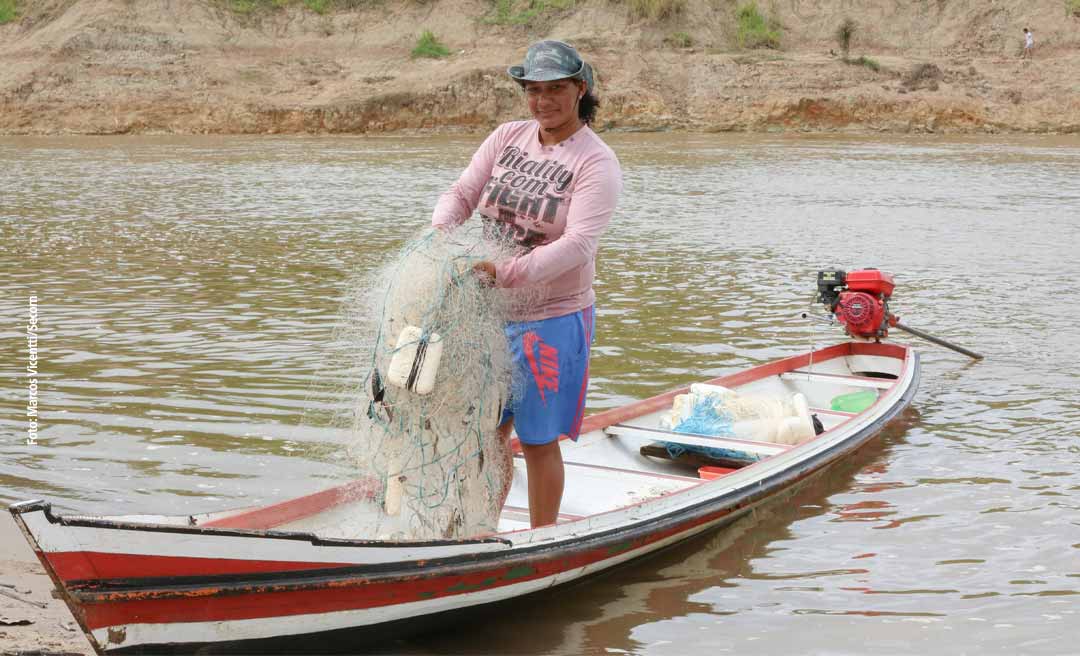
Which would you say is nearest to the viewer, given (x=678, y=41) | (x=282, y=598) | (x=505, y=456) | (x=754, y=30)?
(x=282, y=598)

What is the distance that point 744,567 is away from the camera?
541 cm

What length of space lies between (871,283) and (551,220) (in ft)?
15.5

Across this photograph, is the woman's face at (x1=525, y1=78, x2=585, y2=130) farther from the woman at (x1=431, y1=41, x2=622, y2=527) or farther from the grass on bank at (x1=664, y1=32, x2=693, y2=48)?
the grass on bank at (x1=664, y1=32, x2=693, y2=48)

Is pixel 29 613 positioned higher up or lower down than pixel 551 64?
lower down

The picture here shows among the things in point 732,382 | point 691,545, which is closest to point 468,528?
point 691,545

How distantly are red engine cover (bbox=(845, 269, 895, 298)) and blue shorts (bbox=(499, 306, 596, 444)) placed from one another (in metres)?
4.52

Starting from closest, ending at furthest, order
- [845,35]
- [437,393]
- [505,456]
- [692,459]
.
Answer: [437,393]
[505,456]
[692,459]
[845,35]

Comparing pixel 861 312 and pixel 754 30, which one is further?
pixel 754 30

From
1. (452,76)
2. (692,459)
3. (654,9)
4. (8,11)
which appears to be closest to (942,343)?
(692,459)

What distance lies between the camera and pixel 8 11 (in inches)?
1576

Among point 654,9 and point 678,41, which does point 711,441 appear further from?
point 654,9

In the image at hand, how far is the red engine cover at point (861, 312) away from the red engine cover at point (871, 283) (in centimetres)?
5

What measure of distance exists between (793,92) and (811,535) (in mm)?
31075

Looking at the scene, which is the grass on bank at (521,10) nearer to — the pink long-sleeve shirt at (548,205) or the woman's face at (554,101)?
the pink long-sleeve shirt at (548,205)
